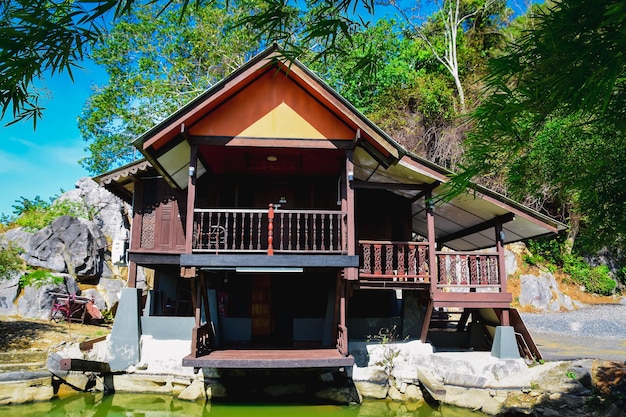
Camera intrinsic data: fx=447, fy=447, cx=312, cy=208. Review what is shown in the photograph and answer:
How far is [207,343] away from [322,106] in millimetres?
5442

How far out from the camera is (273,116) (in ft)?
30.7

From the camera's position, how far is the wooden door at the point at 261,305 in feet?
37.0

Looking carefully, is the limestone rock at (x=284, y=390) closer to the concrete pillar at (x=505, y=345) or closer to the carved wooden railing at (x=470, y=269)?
the carved wooden railing at (x=470, y=269)

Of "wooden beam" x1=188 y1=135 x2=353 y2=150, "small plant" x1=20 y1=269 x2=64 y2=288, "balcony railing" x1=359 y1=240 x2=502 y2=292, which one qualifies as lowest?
"small plant" x1=20 y1=269 x2=64 y2=288

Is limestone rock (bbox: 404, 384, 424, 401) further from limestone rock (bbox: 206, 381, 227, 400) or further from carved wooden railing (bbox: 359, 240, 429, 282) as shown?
limestone rock (bbox: 206, 381, 227, 400)

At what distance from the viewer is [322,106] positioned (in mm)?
9484

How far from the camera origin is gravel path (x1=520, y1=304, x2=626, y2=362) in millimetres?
11023

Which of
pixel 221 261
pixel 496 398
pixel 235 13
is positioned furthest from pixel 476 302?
pixel 235 13

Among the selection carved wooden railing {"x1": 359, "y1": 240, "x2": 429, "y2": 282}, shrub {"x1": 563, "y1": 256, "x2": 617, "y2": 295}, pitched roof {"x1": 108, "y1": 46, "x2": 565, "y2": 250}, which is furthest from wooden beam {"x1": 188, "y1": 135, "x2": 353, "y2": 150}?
shrub {"x1": 563, "y1": 256, "x2": 617, "y2": 295}

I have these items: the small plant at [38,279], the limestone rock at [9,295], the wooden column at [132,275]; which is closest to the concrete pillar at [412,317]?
the wooden column at [132,275]

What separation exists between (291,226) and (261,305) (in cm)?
235

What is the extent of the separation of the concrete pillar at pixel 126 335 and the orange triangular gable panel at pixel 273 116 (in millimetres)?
4362

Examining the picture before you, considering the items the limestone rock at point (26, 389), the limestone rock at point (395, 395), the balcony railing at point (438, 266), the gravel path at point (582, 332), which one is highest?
the balcony railing at point (438, 266)

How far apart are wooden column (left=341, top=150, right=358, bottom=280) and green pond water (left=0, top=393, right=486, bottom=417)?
2.58 m
